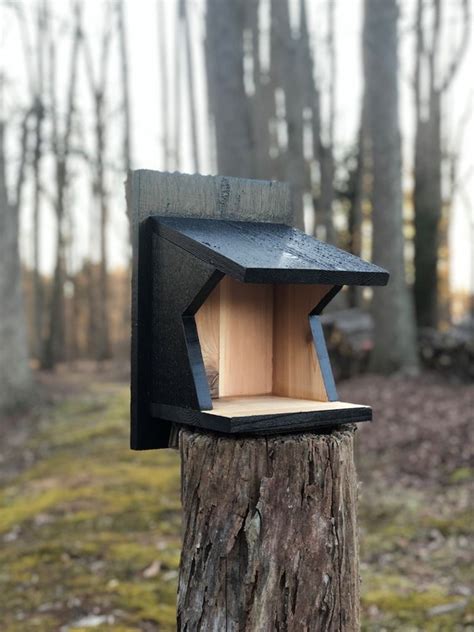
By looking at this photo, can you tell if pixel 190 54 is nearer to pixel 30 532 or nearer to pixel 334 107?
pixel 334 107

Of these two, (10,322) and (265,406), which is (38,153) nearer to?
(10,322)

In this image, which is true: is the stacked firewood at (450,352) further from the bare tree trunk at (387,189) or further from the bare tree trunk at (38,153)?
the bare tree trunk at (38,153)

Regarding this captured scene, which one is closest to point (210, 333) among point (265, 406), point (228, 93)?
point (265, 406)

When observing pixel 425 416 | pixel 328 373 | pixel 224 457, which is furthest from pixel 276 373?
pixel 425 416

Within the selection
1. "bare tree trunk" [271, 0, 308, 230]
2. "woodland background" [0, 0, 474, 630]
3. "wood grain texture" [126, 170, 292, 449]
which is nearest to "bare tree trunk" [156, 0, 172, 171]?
"woodland background" [0, 0, 474, 630]

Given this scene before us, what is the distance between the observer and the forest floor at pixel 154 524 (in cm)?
475

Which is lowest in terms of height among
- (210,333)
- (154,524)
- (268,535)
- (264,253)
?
(154,524)

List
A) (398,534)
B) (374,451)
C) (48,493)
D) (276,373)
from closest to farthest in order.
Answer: (276,373) < (398,534) < (48,493) < (374,451)

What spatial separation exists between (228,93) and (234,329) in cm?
827

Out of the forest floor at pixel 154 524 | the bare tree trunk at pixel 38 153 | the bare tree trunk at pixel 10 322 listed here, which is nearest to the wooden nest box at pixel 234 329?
the forest floor at pixel 154 524

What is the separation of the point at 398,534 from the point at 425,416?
4.03 m

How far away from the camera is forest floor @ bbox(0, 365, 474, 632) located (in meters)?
4.75

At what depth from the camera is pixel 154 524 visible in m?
6.53

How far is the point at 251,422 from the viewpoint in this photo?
2428 millimetres
